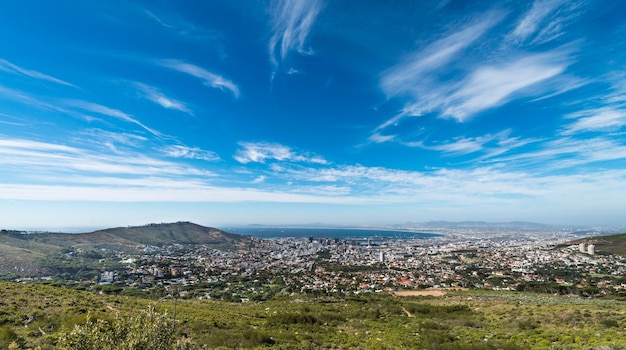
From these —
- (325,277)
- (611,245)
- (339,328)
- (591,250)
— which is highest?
(339,328)

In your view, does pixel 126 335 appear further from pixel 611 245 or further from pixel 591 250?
pixel 611 245

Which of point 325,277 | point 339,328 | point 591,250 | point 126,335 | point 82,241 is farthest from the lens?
point 82,241

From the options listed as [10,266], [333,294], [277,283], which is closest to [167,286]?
[277,283]

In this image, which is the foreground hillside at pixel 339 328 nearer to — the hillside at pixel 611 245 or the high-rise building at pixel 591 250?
the high-rise building at pixel 591 250

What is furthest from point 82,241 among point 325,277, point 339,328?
point 339,328

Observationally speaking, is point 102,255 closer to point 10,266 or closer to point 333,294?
point 10,266

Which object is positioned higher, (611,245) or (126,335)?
(126,335)

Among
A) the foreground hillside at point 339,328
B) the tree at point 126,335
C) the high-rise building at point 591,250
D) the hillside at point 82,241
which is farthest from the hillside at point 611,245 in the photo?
the hillside at point 82,241
